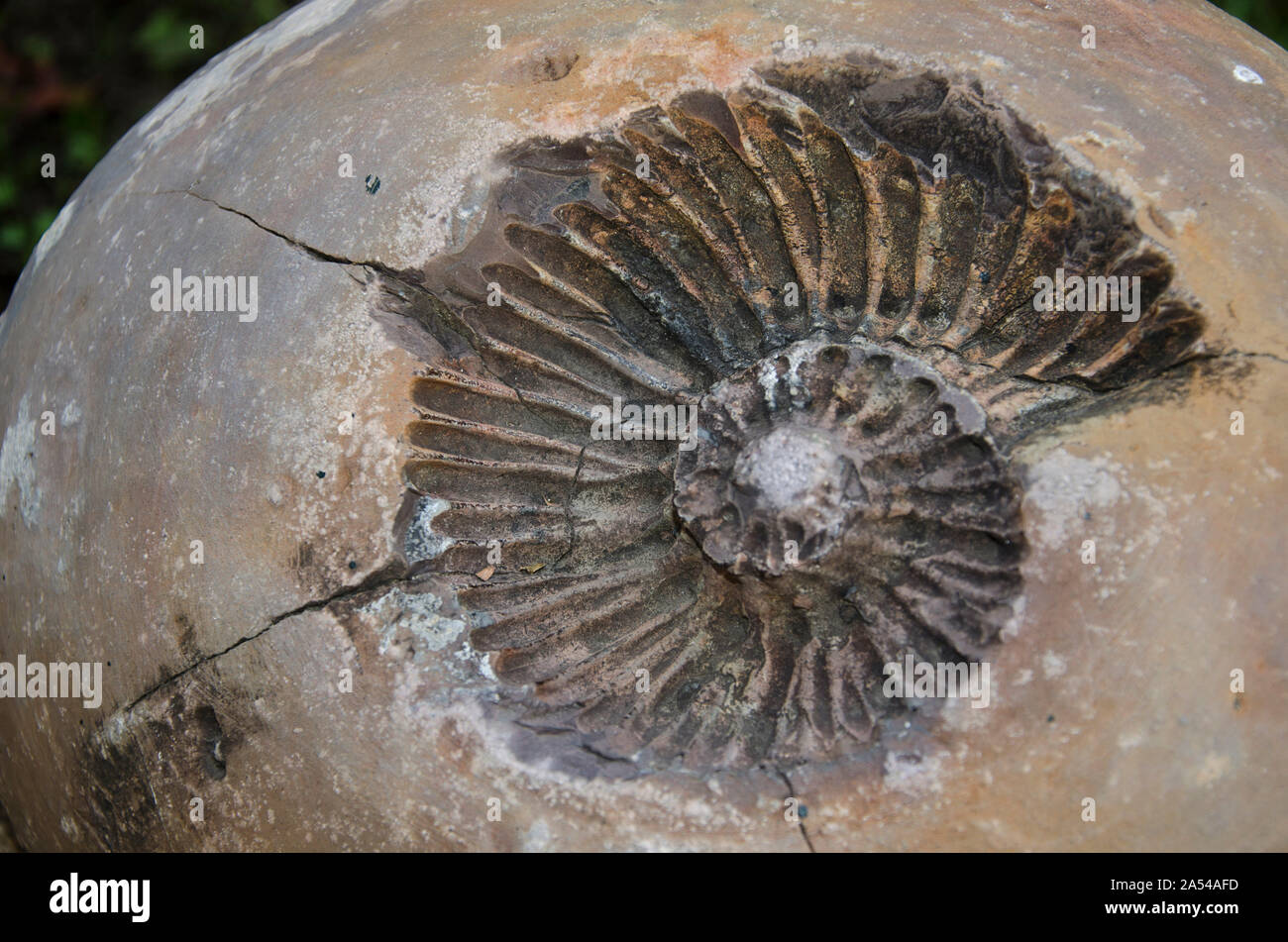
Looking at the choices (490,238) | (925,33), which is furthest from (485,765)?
(925,33)

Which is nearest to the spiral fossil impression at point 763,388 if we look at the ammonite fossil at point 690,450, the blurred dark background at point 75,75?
the ammonite fossil at point 690,450

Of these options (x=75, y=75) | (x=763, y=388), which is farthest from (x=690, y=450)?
(x=75, y=75)

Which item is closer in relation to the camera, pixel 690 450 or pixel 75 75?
pixel 690 450

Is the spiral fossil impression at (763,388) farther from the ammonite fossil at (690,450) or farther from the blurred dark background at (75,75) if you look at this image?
the blurred dark background at (75,75)

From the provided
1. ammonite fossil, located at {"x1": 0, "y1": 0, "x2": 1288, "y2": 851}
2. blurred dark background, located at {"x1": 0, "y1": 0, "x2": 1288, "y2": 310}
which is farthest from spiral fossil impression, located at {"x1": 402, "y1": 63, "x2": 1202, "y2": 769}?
blurred dark background, located at {"x1": 0, "y1": 0, "x2": 1288, "y2": 310}

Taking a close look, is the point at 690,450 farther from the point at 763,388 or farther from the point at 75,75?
the point at 75,75

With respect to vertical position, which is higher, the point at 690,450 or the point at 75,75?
the point at 75,75

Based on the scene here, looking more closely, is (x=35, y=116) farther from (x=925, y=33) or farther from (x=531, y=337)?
(x=925, y=33)
